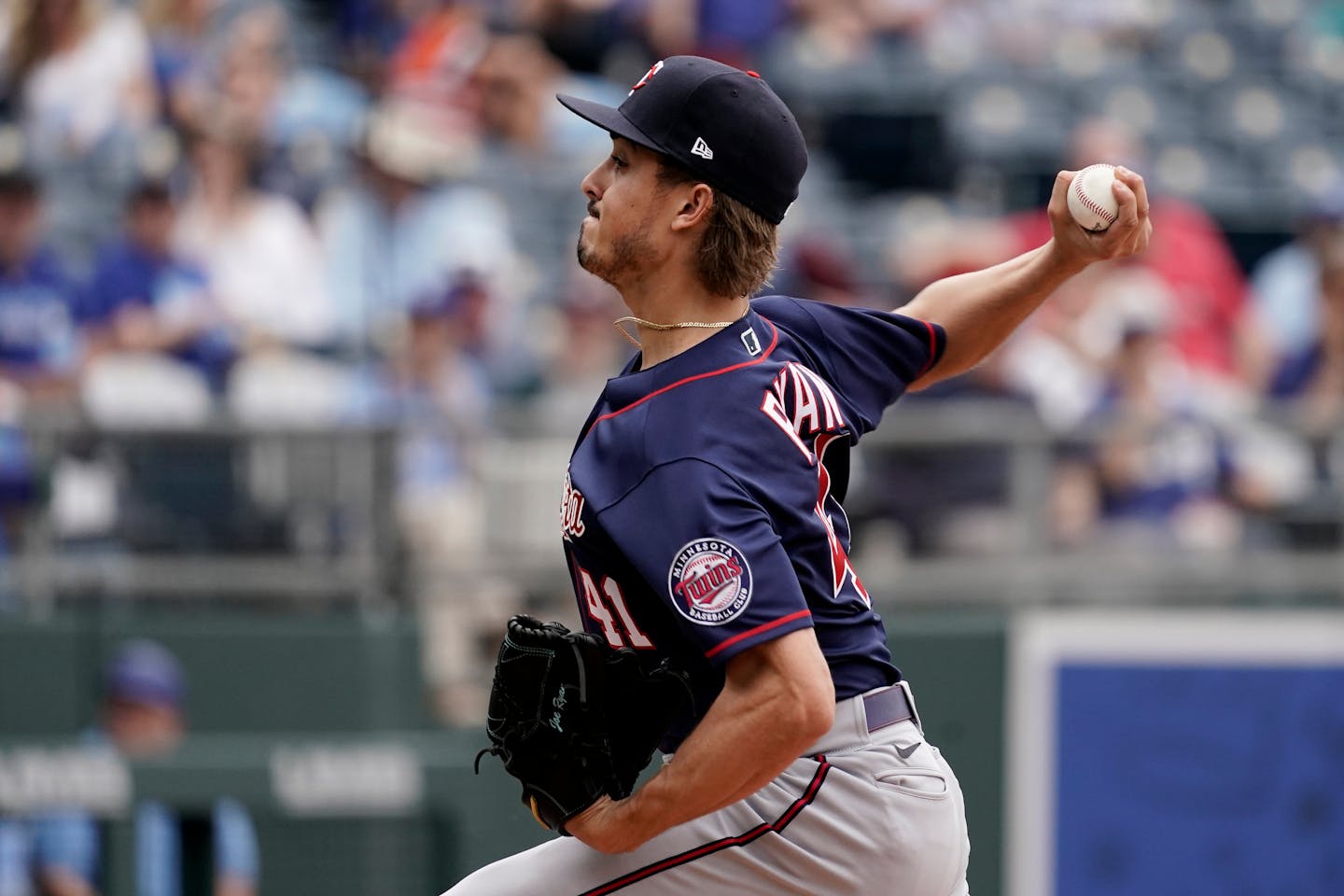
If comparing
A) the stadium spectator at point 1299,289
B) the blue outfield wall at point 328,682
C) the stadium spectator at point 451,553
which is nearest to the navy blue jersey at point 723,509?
the blue outfield wall at point 328,682

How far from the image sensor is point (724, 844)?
2680 mm

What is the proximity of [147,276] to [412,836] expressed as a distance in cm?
260


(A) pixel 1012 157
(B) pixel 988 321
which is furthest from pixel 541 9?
(B) pixel 988 321

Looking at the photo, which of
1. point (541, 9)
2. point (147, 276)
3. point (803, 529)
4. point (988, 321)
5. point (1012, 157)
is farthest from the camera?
point (1012, 157)

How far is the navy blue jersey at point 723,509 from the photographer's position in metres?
2.47

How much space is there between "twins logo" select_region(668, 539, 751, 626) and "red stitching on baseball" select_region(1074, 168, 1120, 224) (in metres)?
0.89

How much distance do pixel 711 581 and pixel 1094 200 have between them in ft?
3.08

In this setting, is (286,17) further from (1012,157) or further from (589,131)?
(1012,157)

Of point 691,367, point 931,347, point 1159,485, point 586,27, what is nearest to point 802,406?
point 691,367

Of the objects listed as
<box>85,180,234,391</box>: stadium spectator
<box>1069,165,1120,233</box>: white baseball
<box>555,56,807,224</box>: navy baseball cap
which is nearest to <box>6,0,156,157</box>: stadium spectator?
<box>85,180,234,391</box>: stadium spectator

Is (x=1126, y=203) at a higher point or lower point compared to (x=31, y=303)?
lower

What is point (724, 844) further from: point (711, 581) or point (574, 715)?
point (711, 581)

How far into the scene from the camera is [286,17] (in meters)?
8.90

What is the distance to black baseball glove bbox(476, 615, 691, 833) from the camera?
2.58 meters
